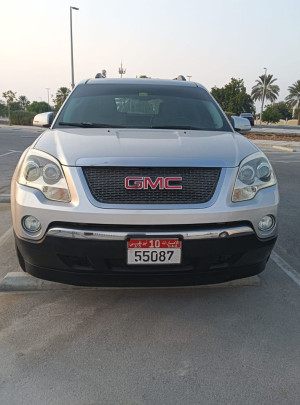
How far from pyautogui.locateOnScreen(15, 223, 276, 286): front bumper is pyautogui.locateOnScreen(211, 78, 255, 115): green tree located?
4863 cm

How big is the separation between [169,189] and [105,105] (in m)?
1.65

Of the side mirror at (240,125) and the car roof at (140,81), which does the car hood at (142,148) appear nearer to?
the side mirror at (240,125)

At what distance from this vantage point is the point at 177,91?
4.25m

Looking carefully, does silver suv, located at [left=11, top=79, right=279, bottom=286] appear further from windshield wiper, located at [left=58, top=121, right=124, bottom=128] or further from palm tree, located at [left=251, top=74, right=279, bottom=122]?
palm tree, located at [left=251, top=74, right=279, bottom=122]

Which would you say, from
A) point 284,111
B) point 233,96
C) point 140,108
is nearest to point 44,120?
point 140,108

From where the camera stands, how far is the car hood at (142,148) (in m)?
2.64

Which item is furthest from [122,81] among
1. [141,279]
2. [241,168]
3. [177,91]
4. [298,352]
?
[298,352]

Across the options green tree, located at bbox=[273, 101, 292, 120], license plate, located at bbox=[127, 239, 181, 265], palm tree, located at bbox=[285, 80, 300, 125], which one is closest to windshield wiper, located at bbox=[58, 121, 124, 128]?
license plate, located at bbox=[127, 239, 181, 265]

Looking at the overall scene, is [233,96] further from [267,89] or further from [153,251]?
[153,251]

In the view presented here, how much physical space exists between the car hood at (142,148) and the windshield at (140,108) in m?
0.38

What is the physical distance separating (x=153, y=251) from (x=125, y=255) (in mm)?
181

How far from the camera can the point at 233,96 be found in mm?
49781


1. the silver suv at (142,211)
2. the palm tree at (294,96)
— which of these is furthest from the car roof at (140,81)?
the palm tree at (294,96)

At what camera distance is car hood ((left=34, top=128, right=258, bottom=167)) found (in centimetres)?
264
